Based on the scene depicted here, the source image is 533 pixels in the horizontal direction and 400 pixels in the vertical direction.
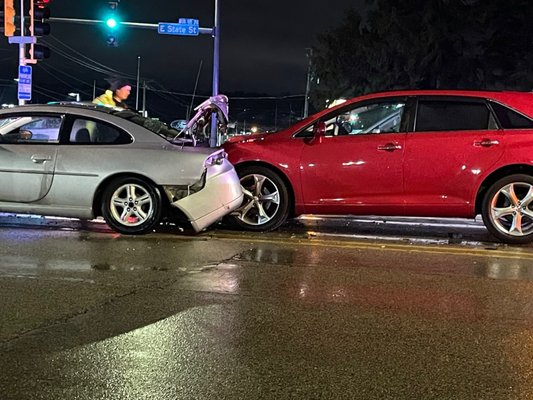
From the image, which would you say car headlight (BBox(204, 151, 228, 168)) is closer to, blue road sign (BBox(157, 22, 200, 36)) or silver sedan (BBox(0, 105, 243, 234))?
silver sedan (BBox(0, 105, 243, 234))

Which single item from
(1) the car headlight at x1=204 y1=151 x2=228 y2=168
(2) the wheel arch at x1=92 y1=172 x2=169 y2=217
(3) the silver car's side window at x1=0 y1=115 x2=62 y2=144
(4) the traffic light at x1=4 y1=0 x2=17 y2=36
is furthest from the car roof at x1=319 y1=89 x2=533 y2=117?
(4) the traffic light at x1=4 y1=0 x2=17 y2=36

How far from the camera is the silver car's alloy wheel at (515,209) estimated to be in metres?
7.25

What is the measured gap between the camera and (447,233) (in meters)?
8.09

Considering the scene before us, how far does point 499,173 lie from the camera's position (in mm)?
7316

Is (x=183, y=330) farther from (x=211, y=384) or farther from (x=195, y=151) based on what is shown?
(x=195, y=151)

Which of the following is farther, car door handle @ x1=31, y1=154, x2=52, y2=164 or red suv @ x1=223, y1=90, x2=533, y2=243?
car door handle @ x1=31, y1=154, x2=52, y2=164

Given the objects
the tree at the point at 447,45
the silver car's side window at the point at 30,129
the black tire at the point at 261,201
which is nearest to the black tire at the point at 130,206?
the silver car's side window at the point at 30,129

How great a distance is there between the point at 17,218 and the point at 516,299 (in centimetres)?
643

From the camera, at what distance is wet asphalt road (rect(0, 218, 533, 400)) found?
3502 millimetres

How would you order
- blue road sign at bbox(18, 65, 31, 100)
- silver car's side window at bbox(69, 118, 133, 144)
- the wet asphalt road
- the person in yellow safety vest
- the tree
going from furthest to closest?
the tree < blue road sign at bbox(18, 65, 31, 100) < the person in yellow safety vest < silver car's side window at bbox(69, 118, 133, 144) < the wet asphalt road

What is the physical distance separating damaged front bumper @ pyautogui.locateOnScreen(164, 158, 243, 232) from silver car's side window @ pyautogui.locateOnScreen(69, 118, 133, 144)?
961 mm

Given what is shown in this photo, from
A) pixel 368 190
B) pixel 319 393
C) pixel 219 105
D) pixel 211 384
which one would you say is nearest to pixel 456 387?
pixel 319 393

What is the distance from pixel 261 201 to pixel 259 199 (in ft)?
0.12

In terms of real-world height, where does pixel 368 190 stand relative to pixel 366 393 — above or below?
above
